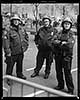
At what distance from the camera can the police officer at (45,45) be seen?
2.61 meters

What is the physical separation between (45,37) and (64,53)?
12.2 inches

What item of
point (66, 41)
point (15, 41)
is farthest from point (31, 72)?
point (66, 41)

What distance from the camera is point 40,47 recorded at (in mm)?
2666

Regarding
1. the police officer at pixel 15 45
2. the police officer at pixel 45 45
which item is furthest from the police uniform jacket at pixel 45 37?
the police officer at pixel 15 45

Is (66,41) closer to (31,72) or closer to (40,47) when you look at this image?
(40,47)

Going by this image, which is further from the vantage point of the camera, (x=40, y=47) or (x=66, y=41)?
(x=40, y=47)

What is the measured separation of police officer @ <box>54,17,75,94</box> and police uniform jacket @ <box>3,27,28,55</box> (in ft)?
1.32

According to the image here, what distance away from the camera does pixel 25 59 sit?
2.69 m

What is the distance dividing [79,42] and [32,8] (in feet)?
2.33

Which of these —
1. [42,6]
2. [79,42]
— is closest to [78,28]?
[79,42]

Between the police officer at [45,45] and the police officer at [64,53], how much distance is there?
0.09 meters

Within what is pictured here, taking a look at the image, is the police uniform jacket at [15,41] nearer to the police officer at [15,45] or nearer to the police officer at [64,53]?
the police officer at [15,45]

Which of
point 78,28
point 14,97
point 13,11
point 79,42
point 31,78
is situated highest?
point 13,11

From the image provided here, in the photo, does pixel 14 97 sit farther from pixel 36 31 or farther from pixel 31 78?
pixel 36 31
